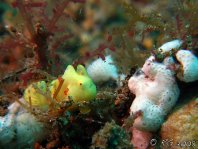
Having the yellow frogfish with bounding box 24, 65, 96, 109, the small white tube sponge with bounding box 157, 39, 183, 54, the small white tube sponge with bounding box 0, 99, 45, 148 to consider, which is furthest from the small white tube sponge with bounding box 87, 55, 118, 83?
the small white tube sponge with bounding box 0, 99, 45, 148

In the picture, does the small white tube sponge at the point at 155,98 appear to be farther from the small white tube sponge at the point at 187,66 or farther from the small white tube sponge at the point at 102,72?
the small white tube sponge at the point at 102,72

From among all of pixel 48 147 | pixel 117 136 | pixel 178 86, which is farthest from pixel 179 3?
pixel 48 147

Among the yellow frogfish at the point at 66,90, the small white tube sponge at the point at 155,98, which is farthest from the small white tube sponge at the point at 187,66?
the yellow frogfish at the point at 66,90

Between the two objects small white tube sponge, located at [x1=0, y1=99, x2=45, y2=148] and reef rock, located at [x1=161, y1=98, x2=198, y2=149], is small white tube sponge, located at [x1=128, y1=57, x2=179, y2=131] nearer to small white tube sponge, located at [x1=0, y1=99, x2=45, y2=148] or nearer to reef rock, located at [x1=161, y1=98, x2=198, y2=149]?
reef rock, located at [x1=161, y1=98, x2=198, y2=149]

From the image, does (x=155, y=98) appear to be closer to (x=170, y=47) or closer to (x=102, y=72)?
(x=170, y=47)

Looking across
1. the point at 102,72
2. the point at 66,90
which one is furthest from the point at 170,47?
the point at 102,72

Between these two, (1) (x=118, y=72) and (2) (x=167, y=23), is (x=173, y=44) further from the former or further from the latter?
(1) (x=118, y=72)
